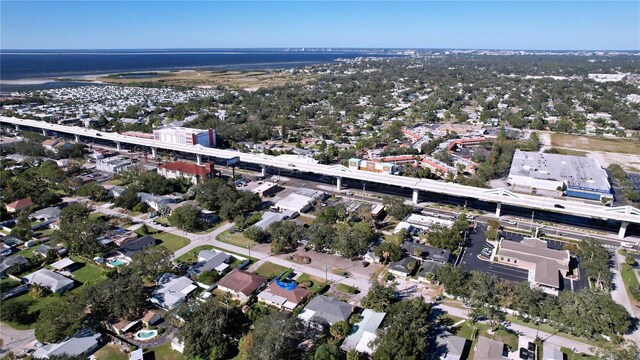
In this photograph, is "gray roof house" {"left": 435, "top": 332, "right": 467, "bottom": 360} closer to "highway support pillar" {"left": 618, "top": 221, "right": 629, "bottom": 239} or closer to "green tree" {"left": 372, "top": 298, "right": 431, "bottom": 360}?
"green tree" {"left": 372, "top": 298, "right": 431, "bottom": 360}

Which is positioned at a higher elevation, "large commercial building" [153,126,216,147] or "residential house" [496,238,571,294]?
"large commercial building" [153,126,216,147]

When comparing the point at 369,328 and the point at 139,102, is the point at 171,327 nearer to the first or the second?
the point at 369,328

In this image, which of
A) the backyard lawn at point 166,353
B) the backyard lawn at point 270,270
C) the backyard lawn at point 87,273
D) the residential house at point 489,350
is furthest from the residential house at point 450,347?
the backyard lawn at point 87,273

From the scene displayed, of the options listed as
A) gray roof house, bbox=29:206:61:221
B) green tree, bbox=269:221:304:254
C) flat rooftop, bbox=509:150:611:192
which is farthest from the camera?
flat rooftop, bbox=509:150:611:192

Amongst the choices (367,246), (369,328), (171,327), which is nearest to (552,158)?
(367,246)

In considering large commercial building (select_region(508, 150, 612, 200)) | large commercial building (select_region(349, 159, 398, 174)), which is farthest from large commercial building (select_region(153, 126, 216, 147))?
large commercial building (select_region(508, 150, 612, 200))

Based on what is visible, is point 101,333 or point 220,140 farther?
point 220,140

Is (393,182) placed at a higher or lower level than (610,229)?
higher
